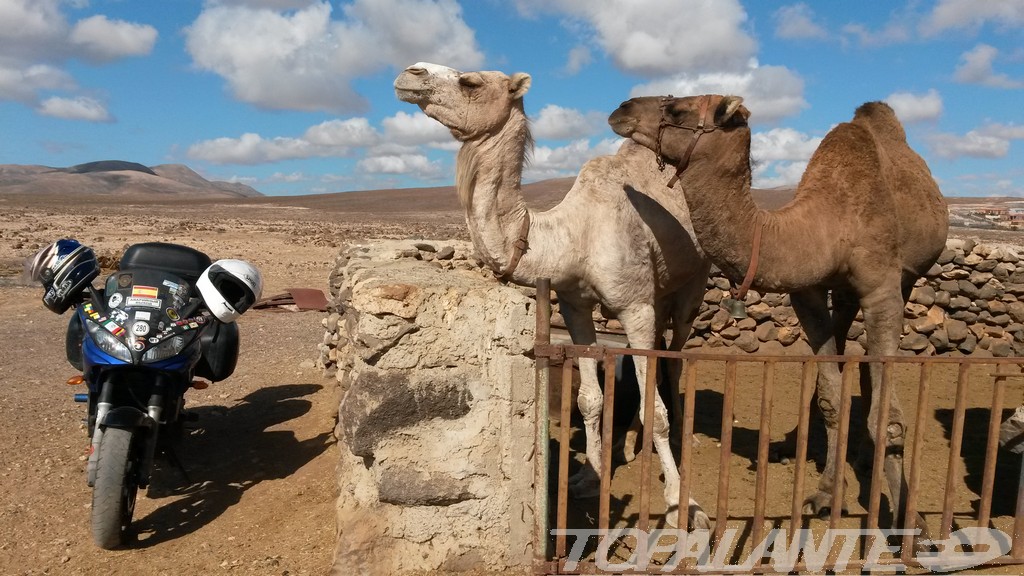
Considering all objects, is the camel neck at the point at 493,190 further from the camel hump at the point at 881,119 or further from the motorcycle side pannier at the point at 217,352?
the camel hump at the point at 881,119

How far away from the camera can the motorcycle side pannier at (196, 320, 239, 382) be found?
5.61 metres

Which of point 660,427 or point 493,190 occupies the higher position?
point 493,190

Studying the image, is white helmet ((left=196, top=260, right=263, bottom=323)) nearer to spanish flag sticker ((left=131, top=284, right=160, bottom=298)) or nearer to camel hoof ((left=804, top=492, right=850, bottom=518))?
spanish flag sticker ((left=131, top=284, right=160, bottom=298))

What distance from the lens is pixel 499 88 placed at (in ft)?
14.3

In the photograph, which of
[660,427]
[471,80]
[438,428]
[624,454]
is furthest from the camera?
[624,454]

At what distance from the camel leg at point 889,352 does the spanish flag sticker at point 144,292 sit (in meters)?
4.24

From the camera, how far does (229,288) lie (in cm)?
485

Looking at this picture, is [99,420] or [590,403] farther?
[590,403]

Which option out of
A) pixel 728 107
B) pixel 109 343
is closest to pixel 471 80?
pixel 728 107

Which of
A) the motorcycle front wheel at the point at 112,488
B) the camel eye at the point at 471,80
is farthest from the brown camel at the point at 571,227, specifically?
the motorcycle front wheel at the point at 112,488

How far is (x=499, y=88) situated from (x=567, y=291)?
1.29 meters

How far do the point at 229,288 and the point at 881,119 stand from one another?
15.1 ft

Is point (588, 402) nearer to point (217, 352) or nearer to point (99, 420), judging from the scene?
point (217, 352)

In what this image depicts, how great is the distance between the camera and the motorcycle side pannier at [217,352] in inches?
221
